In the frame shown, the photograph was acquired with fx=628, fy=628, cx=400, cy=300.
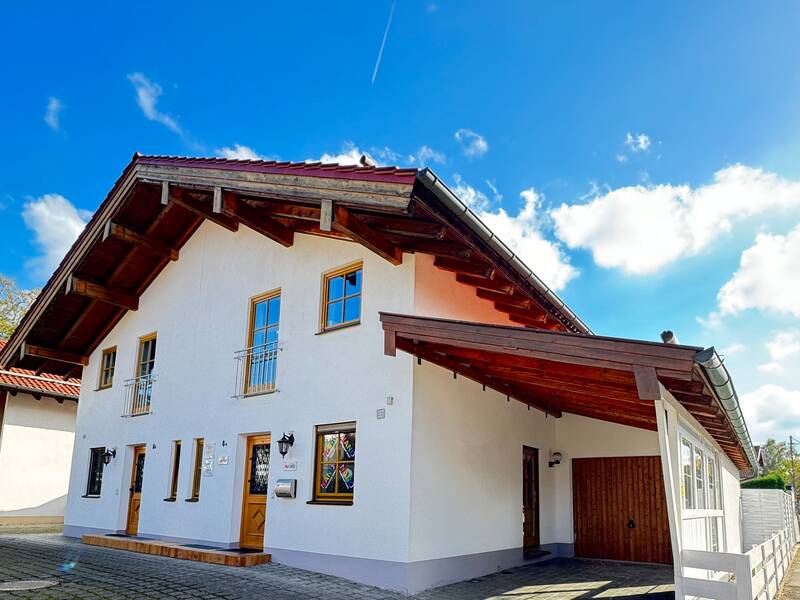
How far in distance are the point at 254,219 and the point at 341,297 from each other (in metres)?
1.93

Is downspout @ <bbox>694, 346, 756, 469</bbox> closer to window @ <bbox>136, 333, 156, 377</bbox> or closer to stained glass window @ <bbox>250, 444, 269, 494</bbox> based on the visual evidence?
stained glass window @ <bbox>250, 444, 269, 494</bbox>

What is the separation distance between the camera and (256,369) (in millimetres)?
10680

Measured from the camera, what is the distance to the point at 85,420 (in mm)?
14273

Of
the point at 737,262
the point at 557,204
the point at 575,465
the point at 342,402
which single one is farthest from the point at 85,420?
the point at 737,262

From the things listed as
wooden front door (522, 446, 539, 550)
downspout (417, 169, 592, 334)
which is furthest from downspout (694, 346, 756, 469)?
wooden front door (522, 446, 539, 550)

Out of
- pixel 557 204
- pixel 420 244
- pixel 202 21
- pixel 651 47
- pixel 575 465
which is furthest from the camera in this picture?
pixel 557 204

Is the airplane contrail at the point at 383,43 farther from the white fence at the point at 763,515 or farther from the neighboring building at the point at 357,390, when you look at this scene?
the white fence at the point at 763,515

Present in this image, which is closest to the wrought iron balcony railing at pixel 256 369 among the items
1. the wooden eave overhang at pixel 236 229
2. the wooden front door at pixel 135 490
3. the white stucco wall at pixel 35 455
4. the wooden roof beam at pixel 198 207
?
the wooden eave overhang at pixel 236 229

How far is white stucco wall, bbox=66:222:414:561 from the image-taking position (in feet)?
27.3

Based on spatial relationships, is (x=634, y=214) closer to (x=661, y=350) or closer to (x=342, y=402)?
(x=342, y=402)

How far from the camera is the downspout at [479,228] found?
270 inches

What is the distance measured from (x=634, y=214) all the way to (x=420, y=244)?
821 centimetres

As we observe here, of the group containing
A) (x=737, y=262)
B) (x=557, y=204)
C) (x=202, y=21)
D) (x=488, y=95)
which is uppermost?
(x=202, y=21)

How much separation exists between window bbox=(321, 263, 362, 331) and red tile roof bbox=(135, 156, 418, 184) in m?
1.82
